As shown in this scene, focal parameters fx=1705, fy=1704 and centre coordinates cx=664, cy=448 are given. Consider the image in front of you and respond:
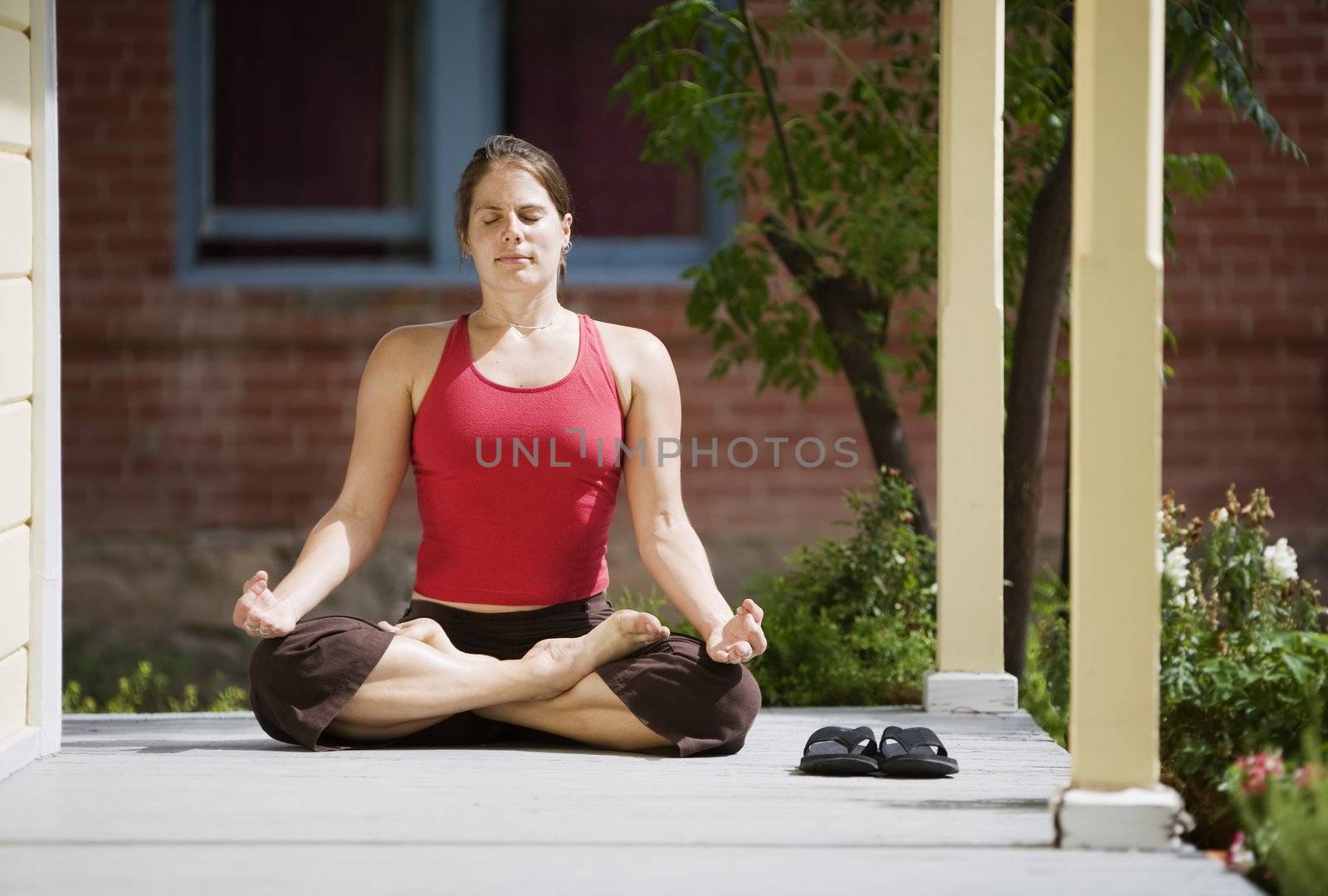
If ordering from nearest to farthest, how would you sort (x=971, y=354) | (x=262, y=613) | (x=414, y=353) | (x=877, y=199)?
(x=262, y=613), (x=414, y=353), (x=971, y=354), (x=877, y=199)

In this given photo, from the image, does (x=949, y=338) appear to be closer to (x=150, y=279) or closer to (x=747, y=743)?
(x=747, y=743)

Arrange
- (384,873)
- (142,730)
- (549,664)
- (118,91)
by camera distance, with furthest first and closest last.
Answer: (118,91), (142,730), (549,664), (384,873)

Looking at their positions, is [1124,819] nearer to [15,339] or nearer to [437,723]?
[437,723]

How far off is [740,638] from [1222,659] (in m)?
1.32

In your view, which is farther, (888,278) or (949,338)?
(888,278)

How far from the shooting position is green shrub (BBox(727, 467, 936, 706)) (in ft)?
16.4

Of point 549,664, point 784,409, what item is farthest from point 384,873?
point 784,409

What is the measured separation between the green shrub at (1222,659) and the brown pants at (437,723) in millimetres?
1059

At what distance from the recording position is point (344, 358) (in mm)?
7059

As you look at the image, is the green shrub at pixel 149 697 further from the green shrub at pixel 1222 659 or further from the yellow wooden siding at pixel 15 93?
the green shrub at pixel 1222 659

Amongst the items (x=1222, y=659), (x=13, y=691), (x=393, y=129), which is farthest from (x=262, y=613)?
(x=393, y=129)

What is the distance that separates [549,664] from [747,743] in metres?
0.55

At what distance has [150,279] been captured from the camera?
704 cm

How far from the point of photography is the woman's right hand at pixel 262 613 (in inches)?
143
